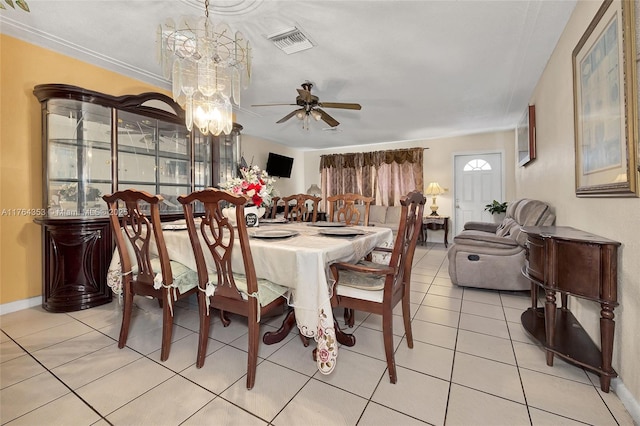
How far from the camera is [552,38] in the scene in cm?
246

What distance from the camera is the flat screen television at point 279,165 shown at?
6.55m

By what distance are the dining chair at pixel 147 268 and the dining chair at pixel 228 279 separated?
24 centimetres

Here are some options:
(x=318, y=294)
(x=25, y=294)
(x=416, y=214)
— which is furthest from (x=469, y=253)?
(x=25, y=294)

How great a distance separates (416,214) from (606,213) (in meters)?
1.02

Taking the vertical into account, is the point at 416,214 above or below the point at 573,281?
above

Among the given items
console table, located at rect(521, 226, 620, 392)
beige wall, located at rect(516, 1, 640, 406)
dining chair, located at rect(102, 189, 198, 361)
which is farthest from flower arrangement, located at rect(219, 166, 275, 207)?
beige wall, located at rect(516, 1, 640, 406)

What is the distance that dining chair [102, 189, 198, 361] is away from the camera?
171cm

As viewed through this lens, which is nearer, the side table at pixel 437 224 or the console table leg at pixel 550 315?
the console table leg at pixel 550 315

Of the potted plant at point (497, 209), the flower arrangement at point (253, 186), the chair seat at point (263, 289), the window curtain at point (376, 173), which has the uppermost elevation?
the window curtain at point (376, 173)

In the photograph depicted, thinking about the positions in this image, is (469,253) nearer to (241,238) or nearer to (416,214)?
(416,214)

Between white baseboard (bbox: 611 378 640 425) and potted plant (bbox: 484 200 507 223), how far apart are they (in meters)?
4.35

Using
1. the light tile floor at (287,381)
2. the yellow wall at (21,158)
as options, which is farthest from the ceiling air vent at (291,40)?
the light tile floor at (287,381)

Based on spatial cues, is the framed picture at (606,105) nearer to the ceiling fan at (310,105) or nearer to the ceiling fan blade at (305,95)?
the ceiling fan at (310,105)

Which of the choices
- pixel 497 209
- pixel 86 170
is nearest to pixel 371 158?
pixel 497 209
